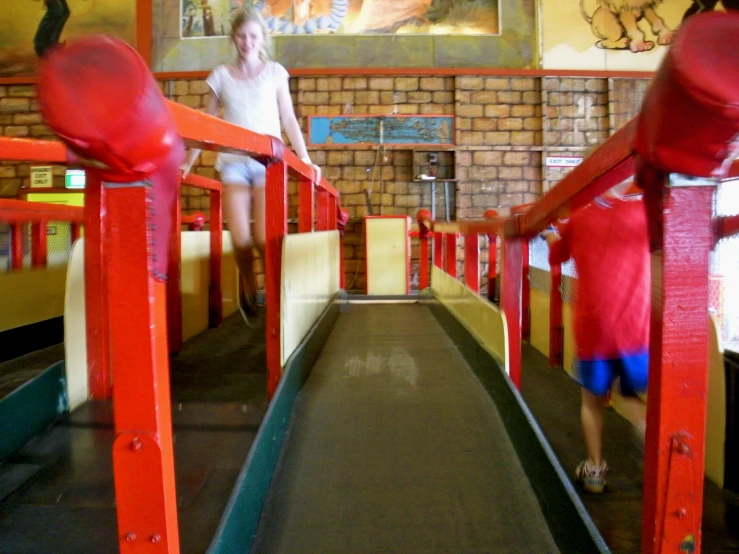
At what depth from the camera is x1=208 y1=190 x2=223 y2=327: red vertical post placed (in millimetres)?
3717

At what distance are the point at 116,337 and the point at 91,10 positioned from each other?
804 centimetres

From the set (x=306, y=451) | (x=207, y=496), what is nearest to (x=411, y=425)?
(x=306, y=451)

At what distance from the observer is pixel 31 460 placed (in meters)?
1.52

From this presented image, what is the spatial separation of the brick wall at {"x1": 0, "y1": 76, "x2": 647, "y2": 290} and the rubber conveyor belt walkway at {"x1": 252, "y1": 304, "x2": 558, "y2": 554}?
17.3ft

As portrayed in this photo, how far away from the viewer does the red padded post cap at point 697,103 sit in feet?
1.67

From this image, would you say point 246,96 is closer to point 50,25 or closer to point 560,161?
point 560,161

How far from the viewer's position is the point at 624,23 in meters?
7.26

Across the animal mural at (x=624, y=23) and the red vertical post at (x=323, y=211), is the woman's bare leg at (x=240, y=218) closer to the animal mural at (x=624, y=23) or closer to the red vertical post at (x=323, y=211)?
the red vertical post at (x=323, y=211)

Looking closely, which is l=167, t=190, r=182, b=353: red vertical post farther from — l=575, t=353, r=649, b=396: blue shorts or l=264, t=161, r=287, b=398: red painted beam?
l=575, t=353, r=649, b=396: blue shorts

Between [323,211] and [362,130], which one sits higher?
[362,130]

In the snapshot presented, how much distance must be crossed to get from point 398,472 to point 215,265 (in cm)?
266

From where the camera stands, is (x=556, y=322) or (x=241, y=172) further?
(x=556, y=322)

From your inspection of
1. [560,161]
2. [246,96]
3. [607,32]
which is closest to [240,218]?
[246,96]

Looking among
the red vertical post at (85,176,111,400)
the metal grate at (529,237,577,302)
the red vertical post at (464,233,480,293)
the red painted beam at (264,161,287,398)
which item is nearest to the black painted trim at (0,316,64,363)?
the red vertical post at (85,176,111,400)
